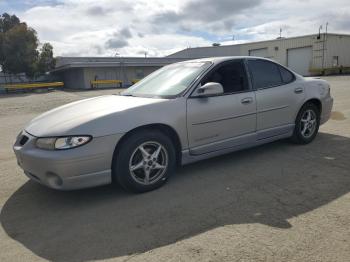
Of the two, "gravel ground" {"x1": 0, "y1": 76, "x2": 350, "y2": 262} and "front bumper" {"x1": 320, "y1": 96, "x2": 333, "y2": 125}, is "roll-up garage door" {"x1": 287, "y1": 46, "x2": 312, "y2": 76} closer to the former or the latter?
"front bumper" {"x1": 320, "y1": 96, "x2": 333, "y2": 125}

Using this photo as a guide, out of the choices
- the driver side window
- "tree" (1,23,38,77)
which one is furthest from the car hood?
"tree" (1,23,38,77)

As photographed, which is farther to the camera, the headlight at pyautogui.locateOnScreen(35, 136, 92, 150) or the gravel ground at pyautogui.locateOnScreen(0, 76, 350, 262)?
the headlight at pyautogui.locateOnScreen(35, 136, 92, 150)

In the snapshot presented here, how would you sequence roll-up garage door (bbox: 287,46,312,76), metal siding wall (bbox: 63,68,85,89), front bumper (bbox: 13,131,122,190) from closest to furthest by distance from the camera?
front bumper (bbox: 13,131,122,190)
metal siding wall (bbox: 63,68,85,89)
roll-up garage door (bbox: 287,46,312,76)

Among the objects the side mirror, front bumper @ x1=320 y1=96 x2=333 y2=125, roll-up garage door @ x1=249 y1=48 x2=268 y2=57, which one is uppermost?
roll-up garage door @ x1=249 y1=48 x2=268 y2=57

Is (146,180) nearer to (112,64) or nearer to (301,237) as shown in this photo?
(301,237)

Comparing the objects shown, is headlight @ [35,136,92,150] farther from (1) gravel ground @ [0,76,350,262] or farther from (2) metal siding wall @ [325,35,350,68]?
(2) metal siding wall @ [325,35,350,68]

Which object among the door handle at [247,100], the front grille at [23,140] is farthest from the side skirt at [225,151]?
the front grille at [23,140]

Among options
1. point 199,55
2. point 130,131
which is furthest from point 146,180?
point 199,55

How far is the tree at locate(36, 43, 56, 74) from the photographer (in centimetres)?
4441

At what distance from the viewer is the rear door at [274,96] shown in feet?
16.6

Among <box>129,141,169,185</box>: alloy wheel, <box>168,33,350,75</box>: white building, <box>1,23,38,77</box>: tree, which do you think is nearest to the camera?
<box>129,141,169,185</box>: alloy wheel

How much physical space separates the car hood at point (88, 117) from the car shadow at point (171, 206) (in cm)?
82

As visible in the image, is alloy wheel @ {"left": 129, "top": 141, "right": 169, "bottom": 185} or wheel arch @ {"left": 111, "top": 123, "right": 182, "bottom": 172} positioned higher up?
wheel arch @ {"left": 111, "top": 123, "right": 182, "bottom": 172}

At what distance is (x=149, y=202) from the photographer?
377 cm
